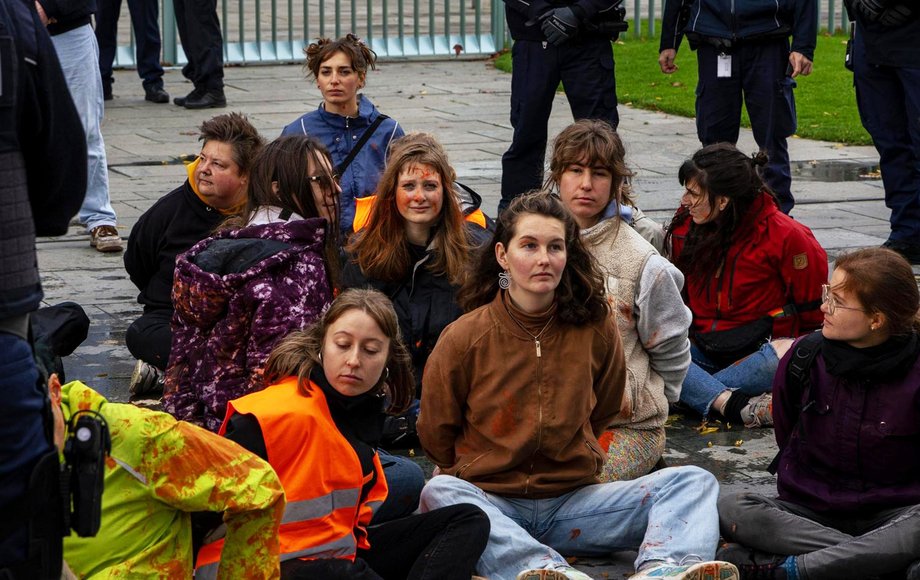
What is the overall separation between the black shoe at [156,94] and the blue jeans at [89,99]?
5010 millimetres

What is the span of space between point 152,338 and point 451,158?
5.24m

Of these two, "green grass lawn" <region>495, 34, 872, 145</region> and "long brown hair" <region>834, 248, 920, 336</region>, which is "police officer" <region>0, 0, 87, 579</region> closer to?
"long brown hair" <region>834, 248, 920, 336</region>

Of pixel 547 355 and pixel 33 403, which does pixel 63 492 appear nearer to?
pixel 33 403

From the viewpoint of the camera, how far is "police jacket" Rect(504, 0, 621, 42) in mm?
8000

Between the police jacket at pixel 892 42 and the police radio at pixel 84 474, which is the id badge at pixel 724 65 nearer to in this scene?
the police jacket at pixel 892 42

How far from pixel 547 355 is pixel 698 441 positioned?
130 cm

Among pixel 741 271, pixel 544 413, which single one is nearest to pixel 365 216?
pixel 741 271

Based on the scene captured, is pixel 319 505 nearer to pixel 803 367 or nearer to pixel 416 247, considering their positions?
pixel 803 367

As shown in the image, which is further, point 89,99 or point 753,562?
point 89,99

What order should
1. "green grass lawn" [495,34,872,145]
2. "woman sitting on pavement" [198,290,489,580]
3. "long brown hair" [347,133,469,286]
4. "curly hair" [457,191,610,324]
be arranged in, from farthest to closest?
"green grass lawn" [495,34,872,145]
"long brown hair" [347,133,469,286]
"curly hair" [457,191,610,324]
"woman sitting on pavement" [198,290,489,580]

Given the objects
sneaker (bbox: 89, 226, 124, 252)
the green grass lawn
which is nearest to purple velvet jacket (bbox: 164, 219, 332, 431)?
sneaker (bbox: 89, 226, 124, 252)

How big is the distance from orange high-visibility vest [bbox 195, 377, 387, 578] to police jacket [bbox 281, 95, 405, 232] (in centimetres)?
284

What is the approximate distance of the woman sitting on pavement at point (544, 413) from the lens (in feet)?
14.0

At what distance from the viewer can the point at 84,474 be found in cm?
282
